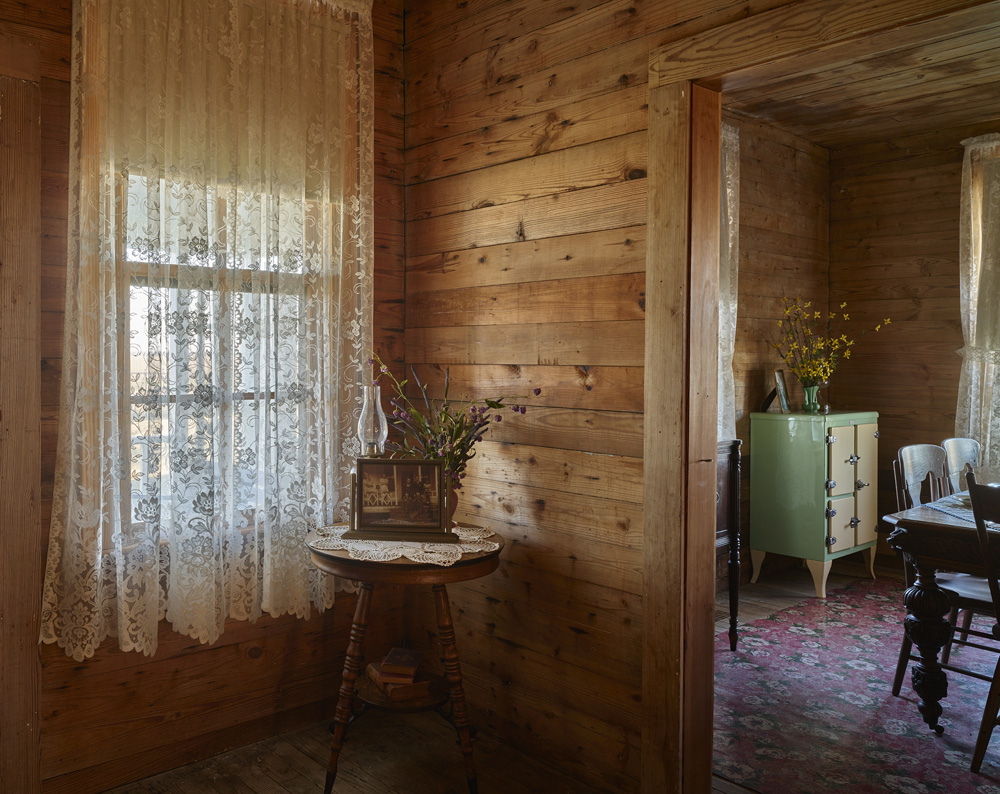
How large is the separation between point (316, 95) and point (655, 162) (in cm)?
127

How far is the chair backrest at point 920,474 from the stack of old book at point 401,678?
2.17 metres

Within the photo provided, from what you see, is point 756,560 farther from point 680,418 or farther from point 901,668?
point 680,418

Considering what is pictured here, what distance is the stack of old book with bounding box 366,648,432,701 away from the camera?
2600mm

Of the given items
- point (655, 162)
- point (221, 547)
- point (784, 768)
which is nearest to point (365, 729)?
point (221, 547)

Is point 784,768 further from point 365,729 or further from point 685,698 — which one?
point 365,729

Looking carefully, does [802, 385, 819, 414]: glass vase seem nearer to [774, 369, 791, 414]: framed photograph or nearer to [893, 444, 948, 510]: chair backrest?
[774, 369, 791, 414]: framed photograph

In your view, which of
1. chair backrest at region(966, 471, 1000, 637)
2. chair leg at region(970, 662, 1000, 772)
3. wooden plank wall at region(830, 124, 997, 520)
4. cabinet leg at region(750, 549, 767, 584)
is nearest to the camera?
chair backrest at region(966, 471, 1000, 637)

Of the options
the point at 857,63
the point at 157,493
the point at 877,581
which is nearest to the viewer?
the point at 157,493

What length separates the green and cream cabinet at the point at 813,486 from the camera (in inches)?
176

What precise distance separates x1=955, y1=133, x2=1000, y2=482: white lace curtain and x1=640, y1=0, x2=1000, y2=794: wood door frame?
3317mm

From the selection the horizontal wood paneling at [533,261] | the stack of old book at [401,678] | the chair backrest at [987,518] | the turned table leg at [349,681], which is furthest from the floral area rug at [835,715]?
the horizontal wood paneling at [533,261]

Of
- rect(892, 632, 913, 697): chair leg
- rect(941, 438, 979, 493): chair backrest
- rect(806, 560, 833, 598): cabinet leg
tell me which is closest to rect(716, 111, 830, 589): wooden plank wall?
rect(806, 560, 833, 598): cabinet leg

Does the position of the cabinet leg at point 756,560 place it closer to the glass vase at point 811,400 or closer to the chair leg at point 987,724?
the glass vase at point 811,400

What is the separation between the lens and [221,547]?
252 cm
